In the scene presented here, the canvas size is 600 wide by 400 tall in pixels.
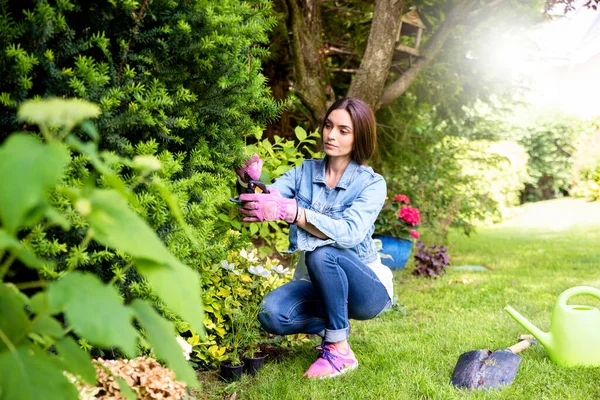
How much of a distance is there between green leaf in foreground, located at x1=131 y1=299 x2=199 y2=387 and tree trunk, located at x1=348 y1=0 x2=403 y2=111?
3.80 metres

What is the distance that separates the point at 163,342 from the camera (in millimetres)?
814

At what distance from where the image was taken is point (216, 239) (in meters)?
2.42

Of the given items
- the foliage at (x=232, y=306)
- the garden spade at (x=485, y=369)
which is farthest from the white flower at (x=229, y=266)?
the garden spade at (x=485, y=369)

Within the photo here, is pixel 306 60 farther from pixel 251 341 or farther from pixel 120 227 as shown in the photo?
pixel 120 227

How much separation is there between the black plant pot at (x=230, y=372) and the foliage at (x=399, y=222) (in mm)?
3055

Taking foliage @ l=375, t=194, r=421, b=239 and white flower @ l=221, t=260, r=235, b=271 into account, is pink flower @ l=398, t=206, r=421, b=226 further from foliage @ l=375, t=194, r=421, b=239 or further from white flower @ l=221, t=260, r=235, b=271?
white flower @ l=221, t=260, r=235, b=271

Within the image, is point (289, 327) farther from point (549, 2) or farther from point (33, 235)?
point (549, 2)

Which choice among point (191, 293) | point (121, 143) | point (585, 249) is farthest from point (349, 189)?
point (585, 249)

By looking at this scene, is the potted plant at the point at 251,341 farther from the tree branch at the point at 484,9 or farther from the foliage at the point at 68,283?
the tree branch at the point at 484,9

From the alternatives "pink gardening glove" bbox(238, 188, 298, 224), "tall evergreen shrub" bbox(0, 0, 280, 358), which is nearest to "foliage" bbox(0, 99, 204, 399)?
"tall evergreen shrub" bbox(0, 0, 280, 358)

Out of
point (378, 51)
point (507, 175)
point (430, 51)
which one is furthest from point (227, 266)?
point (507, 175)

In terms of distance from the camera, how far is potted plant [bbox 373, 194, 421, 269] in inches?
208

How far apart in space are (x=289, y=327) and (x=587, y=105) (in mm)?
14442

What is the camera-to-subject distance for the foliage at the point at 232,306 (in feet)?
8.12
